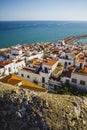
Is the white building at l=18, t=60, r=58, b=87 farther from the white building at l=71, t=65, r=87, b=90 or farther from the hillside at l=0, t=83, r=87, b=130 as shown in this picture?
Result: the hillside at l=0, t=83, r=87, b=130

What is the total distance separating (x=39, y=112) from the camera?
10.9m

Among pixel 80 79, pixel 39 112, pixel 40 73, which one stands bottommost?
pixel 80 79

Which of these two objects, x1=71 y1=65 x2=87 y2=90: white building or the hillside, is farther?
x1=71 y1=65 x2=87 y2=90: white building

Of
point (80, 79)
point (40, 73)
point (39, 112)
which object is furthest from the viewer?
point (40, 73)

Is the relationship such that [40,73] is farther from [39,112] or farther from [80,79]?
[39,112]

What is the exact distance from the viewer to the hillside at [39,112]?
34.9 feet

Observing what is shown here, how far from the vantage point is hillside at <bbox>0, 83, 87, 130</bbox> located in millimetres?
10633

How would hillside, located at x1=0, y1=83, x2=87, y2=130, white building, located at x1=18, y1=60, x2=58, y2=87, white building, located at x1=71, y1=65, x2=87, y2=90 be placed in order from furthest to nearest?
white building, located at x1=18, y1=60, x2=58, y2=87 < white building, located at x1=71, y1=65, x2=87, y2=90 < hillside, located at x1=0, y1=83, x2=87, y2=130

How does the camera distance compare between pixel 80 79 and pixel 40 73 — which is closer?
pixel 80 79

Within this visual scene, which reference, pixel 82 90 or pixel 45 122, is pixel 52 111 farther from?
pixel 82 90

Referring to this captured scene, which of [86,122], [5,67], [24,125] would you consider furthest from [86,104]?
[5,67]

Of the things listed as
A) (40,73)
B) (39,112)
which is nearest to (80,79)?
(40,73)

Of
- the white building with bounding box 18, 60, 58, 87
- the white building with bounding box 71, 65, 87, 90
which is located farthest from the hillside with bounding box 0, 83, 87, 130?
the white building with bounding box 18, 60, 58, 87

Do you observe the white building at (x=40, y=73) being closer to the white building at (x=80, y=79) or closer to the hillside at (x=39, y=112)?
the white building at (x=80, y=79)
